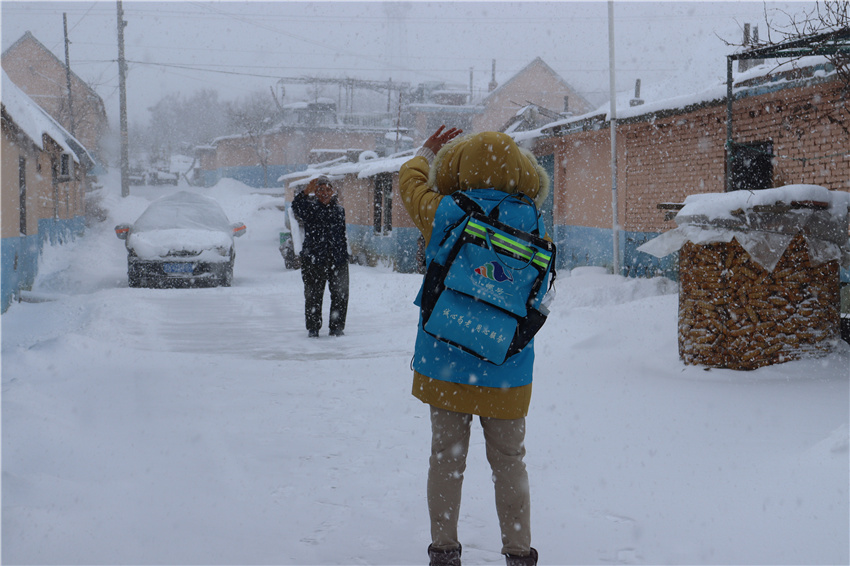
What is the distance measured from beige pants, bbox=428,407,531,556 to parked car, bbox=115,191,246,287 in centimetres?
1125

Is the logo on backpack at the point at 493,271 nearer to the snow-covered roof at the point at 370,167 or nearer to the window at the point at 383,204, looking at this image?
the snow-covered roof at the point at 370,167

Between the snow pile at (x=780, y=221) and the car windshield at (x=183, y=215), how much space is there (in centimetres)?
1065

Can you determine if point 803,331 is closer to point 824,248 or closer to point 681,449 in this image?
point 824,248

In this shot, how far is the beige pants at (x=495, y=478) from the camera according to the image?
2496mm

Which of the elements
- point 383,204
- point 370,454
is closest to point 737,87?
point 370,454

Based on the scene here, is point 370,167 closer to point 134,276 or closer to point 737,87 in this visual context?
point 134,276

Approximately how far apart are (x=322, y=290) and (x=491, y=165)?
5.61 m

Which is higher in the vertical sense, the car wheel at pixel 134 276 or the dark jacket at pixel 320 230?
the dark jacket at pixel 320 230

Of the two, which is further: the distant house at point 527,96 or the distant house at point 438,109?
the distant house at point 527,96

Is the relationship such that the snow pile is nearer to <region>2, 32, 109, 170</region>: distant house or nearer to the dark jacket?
the dark jacket

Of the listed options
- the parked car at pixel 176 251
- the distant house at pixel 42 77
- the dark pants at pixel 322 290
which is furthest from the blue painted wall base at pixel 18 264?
the distant house at pixel 42 77

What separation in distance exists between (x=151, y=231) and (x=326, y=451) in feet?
34.3

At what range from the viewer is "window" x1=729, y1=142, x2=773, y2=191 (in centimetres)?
1013

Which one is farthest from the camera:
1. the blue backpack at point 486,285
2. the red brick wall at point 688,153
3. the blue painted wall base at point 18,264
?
the blue painted wall base at point 18,264
